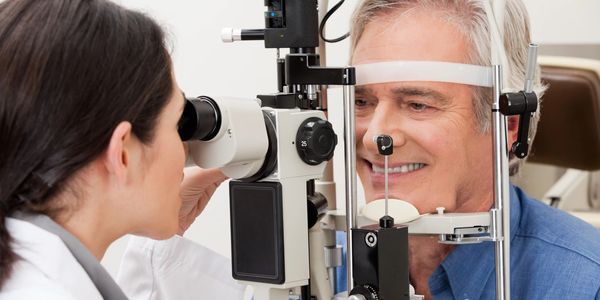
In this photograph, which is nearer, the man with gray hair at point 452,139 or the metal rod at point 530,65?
the metal rod at point 530,65

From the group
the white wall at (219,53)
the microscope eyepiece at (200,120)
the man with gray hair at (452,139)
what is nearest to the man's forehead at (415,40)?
the man with gray hair at (452,139)

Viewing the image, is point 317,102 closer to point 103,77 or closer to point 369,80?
point 369,80

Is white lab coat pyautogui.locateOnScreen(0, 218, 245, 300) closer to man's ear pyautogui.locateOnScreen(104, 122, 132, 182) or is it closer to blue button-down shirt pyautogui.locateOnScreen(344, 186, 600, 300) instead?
blue button-down shirt pyautogui.locateOnScreen(344, 186, 600, 300)

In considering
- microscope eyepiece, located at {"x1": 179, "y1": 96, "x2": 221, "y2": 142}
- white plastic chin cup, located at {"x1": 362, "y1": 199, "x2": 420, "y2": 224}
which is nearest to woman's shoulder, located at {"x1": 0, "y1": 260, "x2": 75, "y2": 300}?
microscope eyepiece, located at {"x1": 179, "y1": 96, "x2": 221, "y2": 142}

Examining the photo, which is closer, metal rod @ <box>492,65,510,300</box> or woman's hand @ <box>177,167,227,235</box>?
metal rod @ <box>492,65,510,300</box>

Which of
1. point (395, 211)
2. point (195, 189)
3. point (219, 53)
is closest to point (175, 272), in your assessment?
point (195, 189)

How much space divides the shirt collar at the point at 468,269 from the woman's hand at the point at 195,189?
42cm

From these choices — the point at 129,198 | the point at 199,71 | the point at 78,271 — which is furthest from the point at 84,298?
the point at 199,71

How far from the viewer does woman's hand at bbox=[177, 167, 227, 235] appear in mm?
1557

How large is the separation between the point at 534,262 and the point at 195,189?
59 cm

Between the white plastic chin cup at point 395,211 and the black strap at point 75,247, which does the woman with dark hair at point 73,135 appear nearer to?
the black strap at point 75,247

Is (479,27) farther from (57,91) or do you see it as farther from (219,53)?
(219,53)

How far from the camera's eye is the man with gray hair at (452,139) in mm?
1507

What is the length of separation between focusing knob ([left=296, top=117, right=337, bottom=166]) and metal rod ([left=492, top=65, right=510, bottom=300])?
260mm
